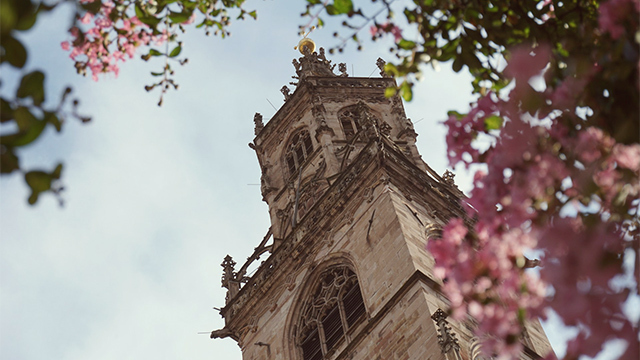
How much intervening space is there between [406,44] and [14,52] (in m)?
3.05

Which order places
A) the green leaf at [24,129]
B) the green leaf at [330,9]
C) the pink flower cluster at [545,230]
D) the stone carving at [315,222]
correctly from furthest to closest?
the stone carving at [315,222], the green leaf at [330,9], the green leaf at [24,129], the pink flower cluster at [545,230]

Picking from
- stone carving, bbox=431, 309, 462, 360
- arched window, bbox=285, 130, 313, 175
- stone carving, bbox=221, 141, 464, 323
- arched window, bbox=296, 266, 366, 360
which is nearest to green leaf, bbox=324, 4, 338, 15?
stone carving, bbox=431, 309, 462, 360

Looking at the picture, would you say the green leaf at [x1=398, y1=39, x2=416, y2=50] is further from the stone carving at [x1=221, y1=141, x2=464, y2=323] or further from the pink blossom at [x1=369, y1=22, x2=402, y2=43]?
the stone carving at [x1=221, y1=141, x2=464, y2=323]

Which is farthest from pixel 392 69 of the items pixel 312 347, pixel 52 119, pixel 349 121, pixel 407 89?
pixel 349 121

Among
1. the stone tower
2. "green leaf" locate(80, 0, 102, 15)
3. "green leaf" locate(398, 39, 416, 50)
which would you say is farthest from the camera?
the stone tower

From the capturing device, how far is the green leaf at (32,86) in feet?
13.3

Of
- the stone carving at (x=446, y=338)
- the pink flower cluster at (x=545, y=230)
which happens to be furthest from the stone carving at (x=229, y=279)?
the pink flower cluster at (x=545, y=230)

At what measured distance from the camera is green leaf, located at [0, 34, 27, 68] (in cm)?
388

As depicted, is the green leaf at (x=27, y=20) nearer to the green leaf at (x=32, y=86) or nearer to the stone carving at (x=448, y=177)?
the green leaf at (x=32, y=86)

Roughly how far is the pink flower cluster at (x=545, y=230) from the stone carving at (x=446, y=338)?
39.6ft

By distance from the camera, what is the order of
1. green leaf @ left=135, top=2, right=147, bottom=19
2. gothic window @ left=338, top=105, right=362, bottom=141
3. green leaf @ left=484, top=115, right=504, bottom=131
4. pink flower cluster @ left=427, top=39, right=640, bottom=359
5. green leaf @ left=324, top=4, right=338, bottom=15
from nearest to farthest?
pink flower cluster @ left=427, top=39, right=640, bottom=359 → green leaf @ left=484, top=115, right=504, bottom=131 → green leaf @ left=324, top=4, right=338, bottom=15 → green leaf @ left=135, top=2, right=147, bottom=19 → gothic window @ left=338, top=105, right=362, bottom=141

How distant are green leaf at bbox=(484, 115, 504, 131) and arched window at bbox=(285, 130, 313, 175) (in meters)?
25.4

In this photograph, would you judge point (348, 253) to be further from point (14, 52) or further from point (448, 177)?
point (14, 52)

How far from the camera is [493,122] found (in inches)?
204
